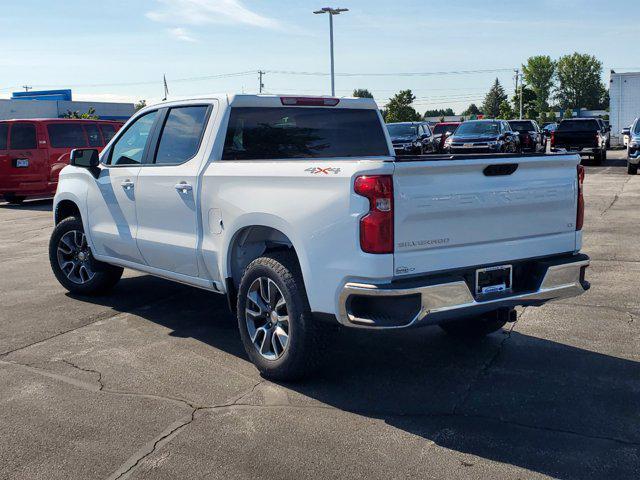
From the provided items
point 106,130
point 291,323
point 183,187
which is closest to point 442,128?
point 106,130

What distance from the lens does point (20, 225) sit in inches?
564

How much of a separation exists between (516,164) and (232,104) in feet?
7.29

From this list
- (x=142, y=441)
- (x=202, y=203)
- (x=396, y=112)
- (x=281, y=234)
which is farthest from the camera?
(x=396, y=112)

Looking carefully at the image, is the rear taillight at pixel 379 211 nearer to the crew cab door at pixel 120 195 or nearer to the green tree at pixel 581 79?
the crew cab door at pixel 120 195

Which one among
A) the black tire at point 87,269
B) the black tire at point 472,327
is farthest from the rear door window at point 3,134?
the black tire at point 472,327

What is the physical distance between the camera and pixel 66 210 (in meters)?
7.80

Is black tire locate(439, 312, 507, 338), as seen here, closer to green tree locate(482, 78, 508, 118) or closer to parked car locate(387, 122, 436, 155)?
parked car locate(387, 122, 436, 155)

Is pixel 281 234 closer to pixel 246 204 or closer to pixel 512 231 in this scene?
pixel 246 204

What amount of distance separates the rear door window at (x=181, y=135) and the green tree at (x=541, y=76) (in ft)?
523

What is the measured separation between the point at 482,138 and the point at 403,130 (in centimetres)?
303

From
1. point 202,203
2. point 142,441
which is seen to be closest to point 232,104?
point 202,203

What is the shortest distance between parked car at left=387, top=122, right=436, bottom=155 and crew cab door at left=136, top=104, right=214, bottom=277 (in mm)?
20171

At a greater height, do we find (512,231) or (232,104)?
(232,104)

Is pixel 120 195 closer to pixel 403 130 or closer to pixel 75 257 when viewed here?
pixel 75 257
